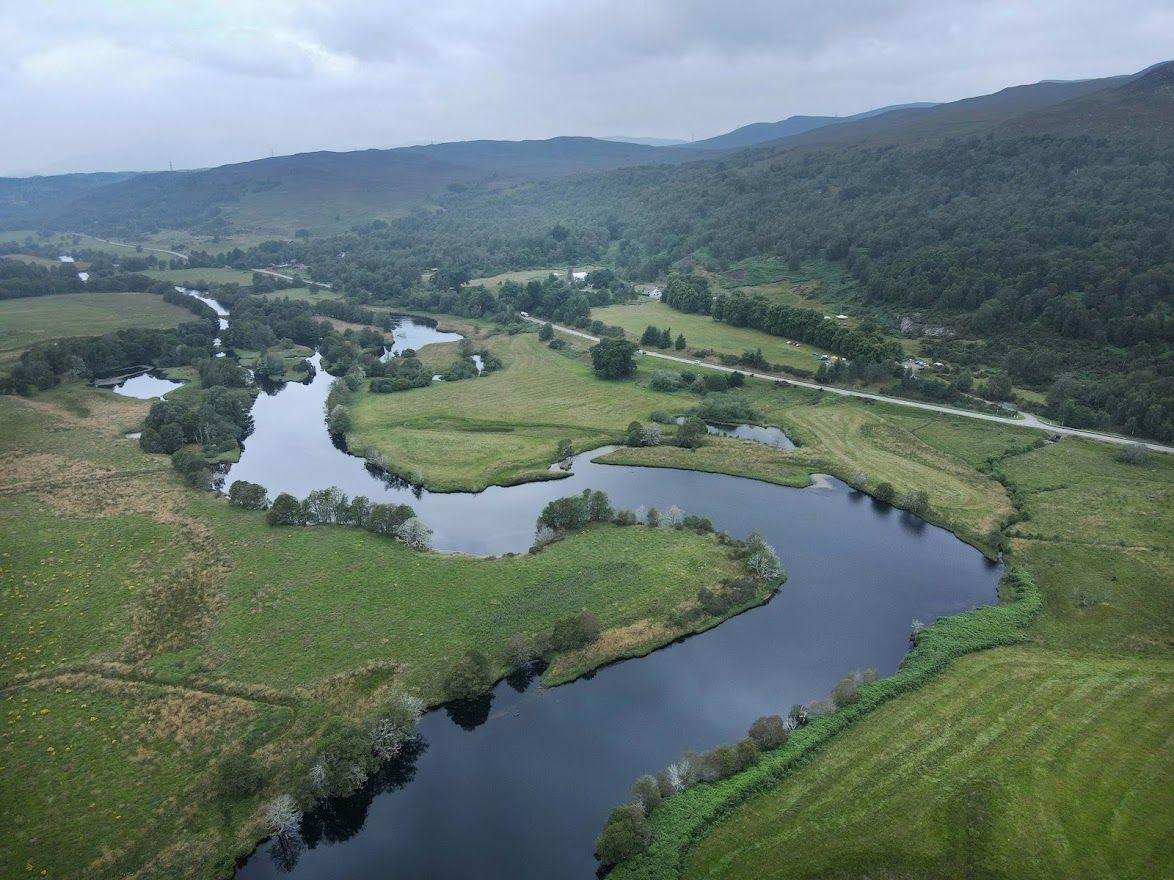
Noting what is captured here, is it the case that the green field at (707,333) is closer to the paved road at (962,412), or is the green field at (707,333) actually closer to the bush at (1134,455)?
the paved road at (962,412)

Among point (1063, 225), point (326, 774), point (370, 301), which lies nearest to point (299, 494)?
point (326, 774)

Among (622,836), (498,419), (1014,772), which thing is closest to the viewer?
(622,836)

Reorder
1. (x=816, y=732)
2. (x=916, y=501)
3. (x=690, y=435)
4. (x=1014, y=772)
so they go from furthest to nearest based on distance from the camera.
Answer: (x=690, y=435) → (x=916, y=501) → (x=816, y=732) → (x=1014, y=772)

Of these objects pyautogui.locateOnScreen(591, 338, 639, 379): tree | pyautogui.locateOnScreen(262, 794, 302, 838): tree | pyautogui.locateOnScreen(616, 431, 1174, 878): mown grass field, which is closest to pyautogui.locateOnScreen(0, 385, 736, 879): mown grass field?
pyautogui.locateOnScreen(262, 794, 302, 838): tree

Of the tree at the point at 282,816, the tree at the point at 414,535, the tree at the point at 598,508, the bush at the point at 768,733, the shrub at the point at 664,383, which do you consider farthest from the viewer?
the shrub at the point at 664,383

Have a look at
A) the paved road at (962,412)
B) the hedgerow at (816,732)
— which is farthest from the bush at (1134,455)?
the hedgerow at (816,732)

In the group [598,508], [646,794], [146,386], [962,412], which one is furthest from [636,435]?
[146,386]

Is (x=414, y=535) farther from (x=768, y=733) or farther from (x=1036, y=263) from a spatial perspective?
(x=1036, y=263)

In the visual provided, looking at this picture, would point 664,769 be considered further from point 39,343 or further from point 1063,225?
point 1063,225
